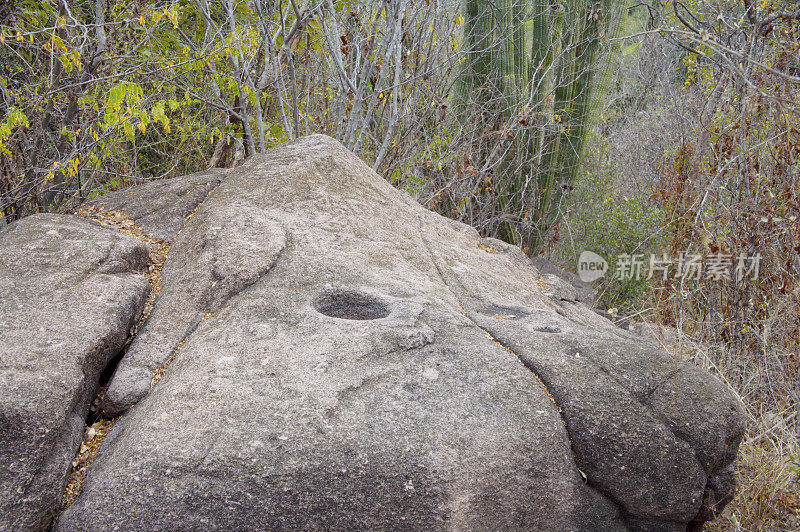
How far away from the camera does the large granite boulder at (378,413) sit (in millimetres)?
2109

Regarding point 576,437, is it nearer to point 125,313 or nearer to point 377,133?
point 125,313

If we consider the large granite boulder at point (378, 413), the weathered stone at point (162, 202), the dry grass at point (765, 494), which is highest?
the weathered stone at point (162, 202)

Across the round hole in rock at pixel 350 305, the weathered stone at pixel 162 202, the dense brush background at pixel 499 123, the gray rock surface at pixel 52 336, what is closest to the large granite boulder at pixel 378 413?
the round hole in rock at pixel 350 305

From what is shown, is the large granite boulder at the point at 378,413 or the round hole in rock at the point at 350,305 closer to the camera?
the large granite boulder at the point at 378,413

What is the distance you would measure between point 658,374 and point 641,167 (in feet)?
25.4

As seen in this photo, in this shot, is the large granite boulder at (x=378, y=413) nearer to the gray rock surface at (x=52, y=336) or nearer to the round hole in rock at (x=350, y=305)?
the round hole in rock at (x=350, y=305)

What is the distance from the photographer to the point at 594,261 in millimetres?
7445

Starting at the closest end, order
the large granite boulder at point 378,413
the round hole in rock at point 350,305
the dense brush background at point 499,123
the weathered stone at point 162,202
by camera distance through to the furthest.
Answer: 1. the large granite boulder at point 378,413
2. the round hole in rock at point 350,305
3. the dense brush background at point 499,123
4. the weathered stone at point 162,202

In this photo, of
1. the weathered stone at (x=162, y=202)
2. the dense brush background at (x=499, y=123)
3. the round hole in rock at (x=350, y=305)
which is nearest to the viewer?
the round hole in rock at (x=350, y=305)

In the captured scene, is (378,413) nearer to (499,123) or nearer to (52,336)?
(52,336)

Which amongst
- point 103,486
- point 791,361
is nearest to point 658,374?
point 791,361

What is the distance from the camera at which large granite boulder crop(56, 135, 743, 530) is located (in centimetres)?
211

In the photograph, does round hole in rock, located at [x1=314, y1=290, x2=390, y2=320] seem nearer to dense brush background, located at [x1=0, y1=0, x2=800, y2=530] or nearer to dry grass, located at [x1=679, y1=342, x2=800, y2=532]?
dense brush background, located at [x1=0, y1=0, x2=800, y2=530]

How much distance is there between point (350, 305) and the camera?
2.96 m
